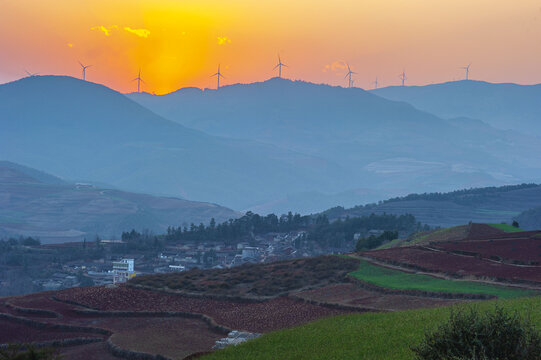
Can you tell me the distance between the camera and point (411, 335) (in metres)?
27.8

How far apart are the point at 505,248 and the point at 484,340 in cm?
3894

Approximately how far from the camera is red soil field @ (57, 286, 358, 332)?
41.9 m

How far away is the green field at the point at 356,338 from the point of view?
88.7ft

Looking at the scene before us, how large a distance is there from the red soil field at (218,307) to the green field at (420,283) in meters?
6.25

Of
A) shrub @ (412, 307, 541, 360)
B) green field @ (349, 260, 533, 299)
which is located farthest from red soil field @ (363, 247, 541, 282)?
shrub @ (412, 307, 541, 360)

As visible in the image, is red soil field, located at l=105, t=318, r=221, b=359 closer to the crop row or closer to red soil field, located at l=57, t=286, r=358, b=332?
red soil field, located at l=57, t=286, r=358, b=332

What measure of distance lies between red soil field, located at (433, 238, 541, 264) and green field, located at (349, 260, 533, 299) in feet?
23.1

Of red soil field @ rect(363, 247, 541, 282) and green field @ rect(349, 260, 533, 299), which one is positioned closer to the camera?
green field @ rect(349, 260, 533, 299)

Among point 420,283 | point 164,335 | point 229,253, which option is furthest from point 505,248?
point 229,253

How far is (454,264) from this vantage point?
174 ft

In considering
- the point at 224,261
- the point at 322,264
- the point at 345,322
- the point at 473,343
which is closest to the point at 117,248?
the point at 224,261

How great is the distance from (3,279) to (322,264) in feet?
324

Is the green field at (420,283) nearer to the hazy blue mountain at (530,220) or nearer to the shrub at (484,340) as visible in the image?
the shrub at (484,340)

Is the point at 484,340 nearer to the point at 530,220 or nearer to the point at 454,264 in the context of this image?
the point at 454,264
